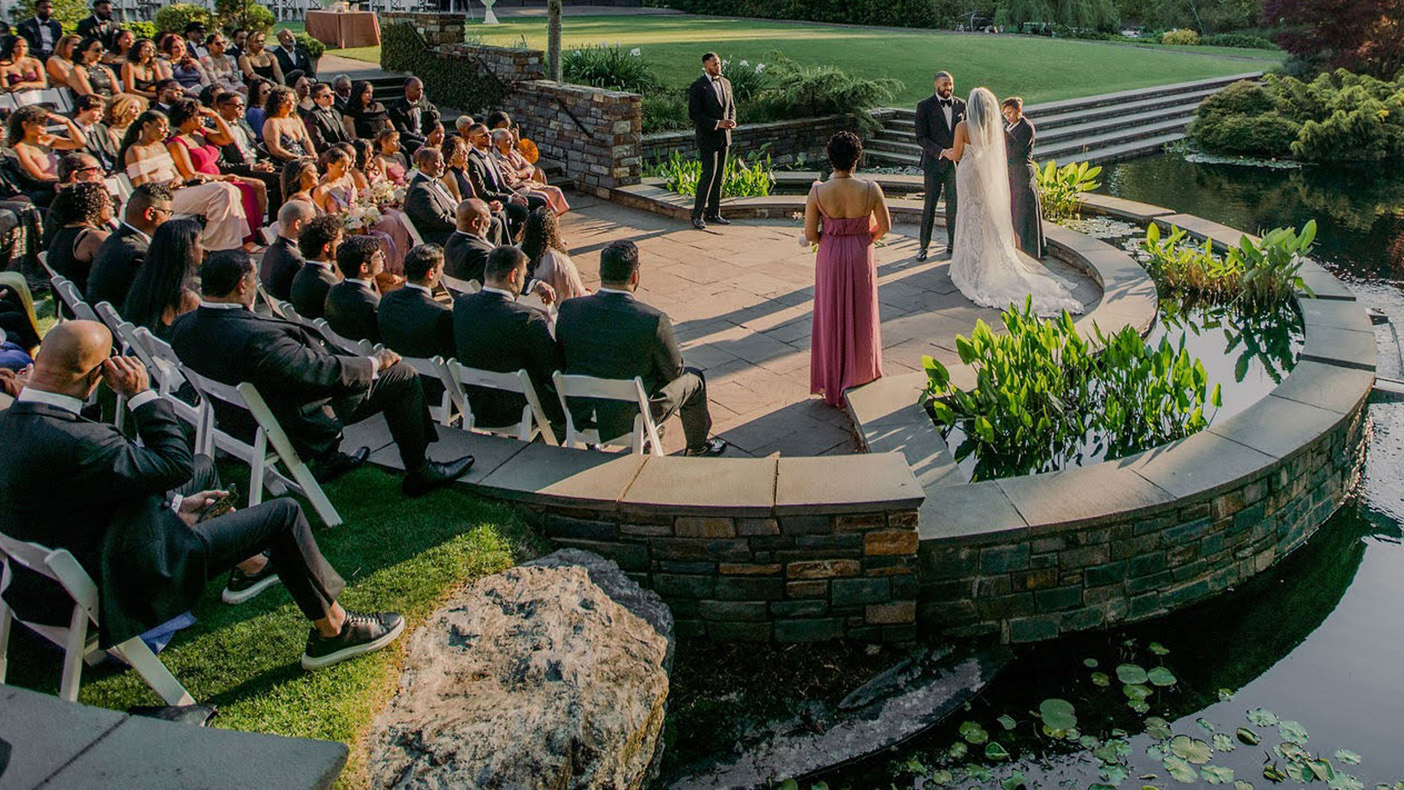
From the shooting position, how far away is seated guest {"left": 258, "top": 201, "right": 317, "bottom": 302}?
6.39 meters

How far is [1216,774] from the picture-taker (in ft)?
13.7

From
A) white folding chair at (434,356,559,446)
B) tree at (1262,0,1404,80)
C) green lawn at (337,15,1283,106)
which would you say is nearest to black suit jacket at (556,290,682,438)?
white folding chair at (434,356,559,446)

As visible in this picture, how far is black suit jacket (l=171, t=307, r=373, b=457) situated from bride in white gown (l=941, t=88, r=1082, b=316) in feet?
18.5

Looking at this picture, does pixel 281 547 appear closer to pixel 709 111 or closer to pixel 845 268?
pixel 845 268

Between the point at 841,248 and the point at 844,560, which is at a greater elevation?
the point at 841,248

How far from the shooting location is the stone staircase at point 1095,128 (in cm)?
1675

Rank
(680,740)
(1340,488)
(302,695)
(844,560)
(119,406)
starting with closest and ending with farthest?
(302,695) → (680,740) → (844,560) → (119,406) → (1340,488)

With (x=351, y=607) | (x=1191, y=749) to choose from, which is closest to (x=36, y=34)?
(x=351, y=607)

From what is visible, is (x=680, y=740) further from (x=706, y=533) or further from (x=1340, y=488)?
(x=1340, y=488)

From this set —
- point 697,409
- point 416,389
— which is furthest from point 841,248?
point 416,389

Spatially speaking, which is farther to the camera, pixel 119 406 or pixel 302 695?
pixel 119 406

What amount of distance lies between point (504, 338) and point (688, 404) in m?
1.09

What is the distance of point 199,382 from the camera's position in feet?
15.6

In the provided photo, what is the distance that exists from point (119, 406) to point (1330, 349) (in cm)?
739
